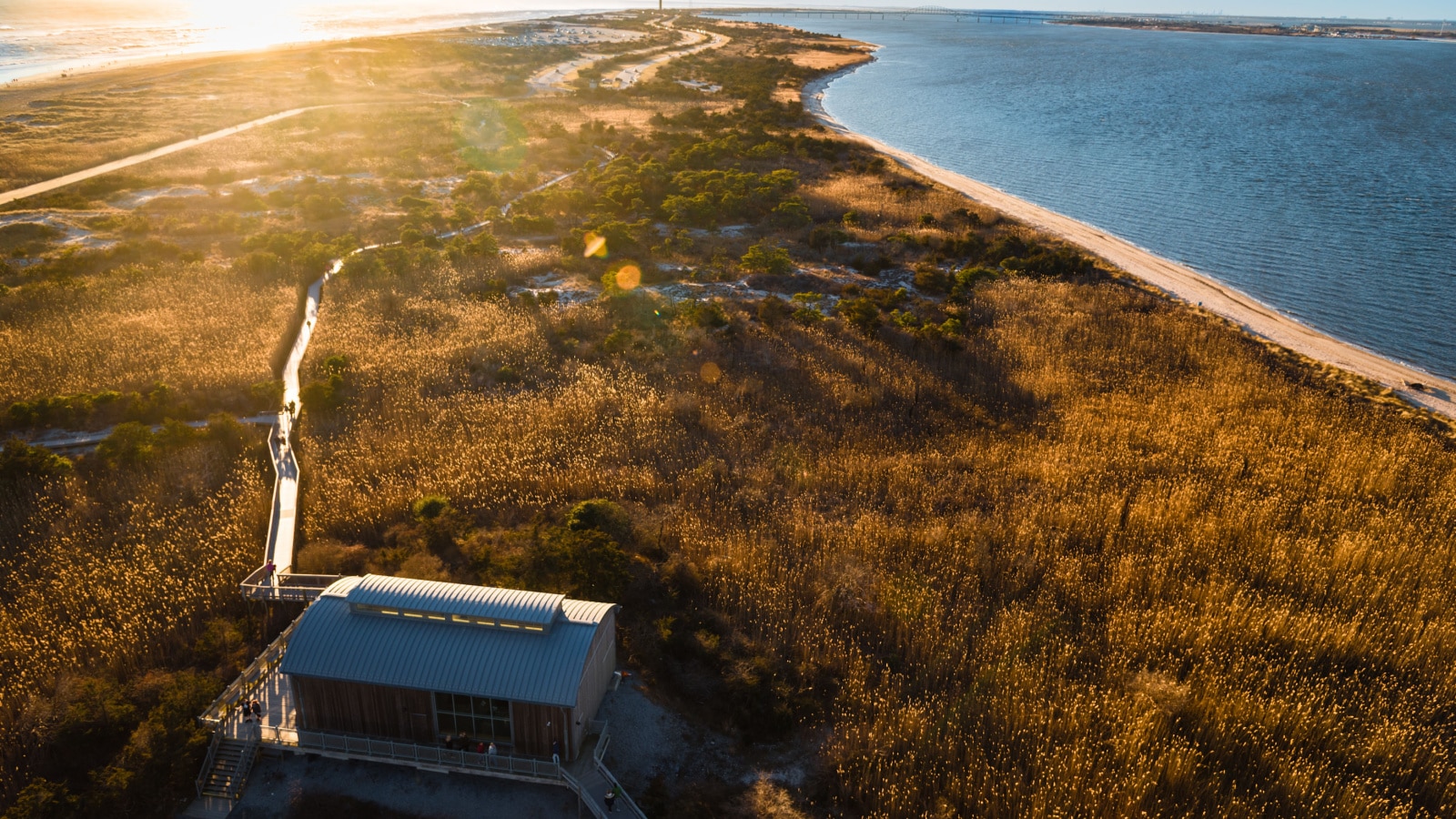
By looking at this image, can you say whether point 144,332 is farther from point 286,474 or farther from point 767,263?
point 767,263

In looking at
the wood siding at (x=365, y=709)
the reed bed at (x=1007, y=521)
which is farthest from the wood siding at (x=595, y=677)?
the wood siding at (x=365, y=709)

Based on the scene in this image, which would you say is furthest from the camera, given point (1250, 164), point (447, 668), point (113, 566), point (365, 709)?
point (1250, 164)

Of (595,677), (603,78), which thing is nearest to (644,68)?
(603,78)

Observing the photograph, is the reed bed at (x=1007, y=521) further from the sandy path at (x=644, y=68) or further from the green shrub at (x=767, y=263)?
the sandy path at (x=644, y=68)

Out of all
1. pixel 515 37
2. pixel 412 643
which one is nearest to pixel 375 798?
pixel 412 643

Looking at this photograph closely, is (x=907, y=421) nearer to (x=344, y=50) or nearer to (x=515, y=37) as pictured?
(x=344, y=50)

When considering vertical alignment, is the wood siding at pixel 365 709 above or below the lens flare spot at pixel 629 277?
below
